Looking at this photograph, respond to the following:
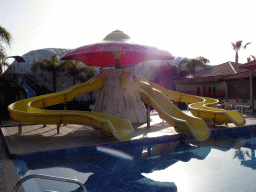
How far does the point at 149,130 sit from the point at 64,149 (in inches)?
163

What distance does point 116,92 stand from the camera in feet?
40.5

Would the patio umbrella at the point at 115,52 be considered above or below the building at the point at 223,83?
above

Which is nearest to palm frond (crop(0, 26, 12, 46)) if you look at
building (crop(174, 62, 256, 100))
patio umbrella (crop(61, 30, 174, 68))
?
patio umbrella (crop(61, 30, 174, 68))

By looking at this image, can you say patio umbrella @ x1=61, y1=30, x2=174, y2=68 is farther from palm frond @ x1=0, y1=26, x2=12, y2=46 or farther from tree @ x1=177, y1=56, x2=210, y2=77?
tree @ x1=177, y1=56, x2=210, y2=77

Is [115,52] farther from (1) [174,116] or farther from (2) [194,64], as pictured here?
(2) [194,64]

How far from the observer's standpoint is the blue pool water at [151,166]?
5.31m

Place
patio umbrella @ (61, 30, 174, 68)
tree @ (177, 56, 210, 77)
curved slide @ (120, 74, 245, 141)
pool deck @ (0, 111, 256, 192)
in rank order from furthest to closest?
tree @ (177, 56, 210, 77) < patio umbrella @ (61, 30, 174, 68) < curved slide @ (120, 74, 245, 141) < pool deck @ (0, 111, 256, 192)

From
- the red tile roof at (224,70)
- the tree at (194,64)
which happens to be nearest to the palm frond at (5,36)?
the red tile roof at (224,70)

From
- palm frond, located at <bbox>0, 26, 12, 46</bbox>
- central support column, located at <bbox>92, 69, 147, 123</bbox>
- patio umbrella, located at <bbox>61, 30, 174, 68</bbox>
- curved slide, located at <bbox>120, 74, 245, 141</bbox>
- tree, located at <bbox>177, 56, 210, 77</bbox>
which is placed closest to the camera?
curved slide, located at <bbox>120, 74, 245, 141</bbox>

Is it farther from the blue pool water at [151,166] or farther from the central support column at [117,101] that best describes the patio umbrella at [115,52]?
the blue pool water at [151,166]

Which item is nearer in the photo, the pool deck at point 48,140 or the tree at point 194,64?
the pool deck at point 48,140

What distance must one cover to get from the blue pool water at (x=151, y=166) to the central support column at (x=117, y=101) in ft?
11.7

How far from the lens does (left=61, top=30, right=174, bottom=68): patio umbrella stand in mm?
10336

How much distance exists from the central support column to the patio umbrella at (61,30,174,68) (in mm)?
1258
